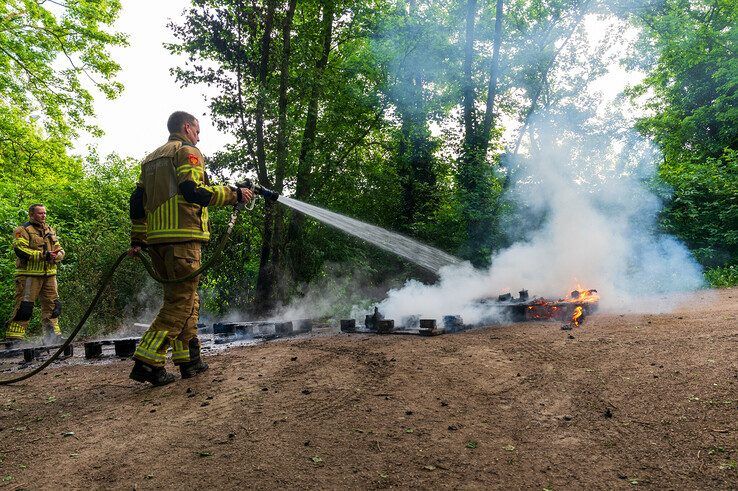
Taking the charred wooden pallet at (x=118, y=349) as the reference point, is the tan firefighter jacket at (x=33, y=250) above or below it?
above

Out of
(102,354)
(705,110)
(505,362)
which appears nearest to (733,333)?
(505,362)

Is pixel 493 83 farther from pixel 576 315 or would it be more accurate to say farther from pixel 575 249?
pixel 576 315

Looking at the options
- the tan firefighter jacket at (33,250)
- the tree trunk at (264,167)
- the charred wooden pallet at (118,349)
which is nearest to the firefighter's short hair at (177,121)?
the charred wooden pallet at (118,349)

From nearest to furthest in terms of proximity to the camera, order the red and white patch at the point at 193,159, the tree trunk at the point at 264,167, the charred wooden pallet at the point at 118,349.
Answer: the red and white patch at the point at 193,159 → the charred wooden pallet at the point at 118,349 → the tree trunk at the point at 264,167

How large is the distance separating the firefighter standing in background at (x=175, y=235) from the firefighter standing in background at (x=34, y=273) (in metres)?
4.72

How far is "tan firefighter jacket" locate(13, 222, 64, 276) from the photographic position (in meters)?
7.83

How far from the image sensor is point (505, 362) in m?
4.64

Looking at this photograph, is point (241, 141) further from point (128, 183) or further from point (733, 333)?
point (128, 183)

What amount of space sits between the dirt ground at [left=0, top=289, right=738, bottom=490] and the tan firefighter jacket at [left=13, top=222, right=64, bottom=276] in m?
3.85

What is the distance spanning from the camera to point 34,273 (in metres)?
7.95

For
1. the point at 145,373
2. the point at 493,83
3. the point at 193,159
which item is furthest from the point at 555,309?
the point at 493,83

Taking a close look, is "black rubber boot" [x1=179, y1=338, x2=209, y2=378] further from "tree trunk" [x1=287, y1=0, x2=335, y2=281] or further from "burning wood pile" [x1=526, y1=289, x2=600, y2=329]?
"tree trunk" [x1=287, y1=0, x2=335, y2=281]

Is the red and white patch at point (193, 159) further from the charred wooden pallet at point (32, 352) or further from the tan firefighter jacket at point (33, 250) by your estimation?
the tan firefighter jacket at point (33, 250)

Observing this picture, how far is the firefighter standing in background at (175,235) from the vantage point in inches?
171
